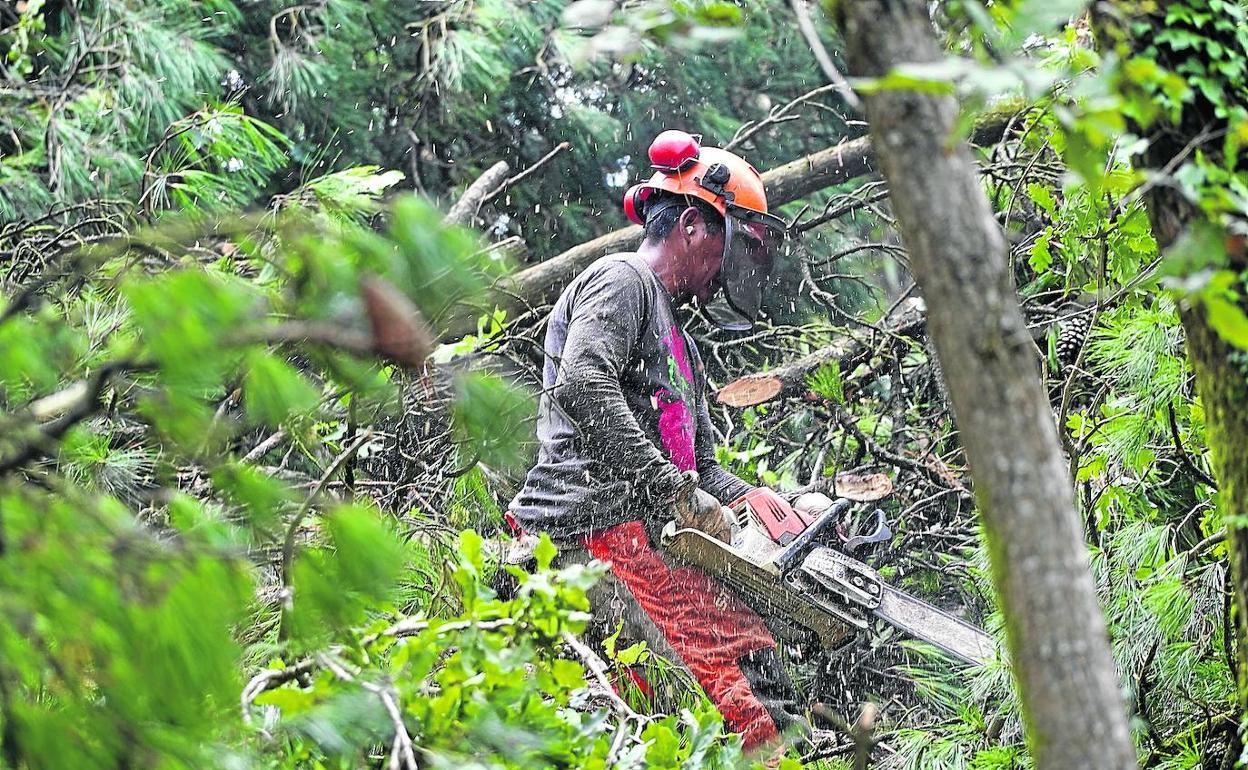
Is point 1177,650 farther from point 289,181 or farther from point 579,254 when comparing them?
point 289,181

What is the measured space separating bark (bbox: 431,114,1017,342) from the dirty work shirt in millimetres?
864

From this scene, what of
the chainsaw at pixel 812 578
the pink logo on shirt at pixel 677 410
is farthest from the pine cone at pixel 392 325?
the pink logo on shirt at pixel 677 410

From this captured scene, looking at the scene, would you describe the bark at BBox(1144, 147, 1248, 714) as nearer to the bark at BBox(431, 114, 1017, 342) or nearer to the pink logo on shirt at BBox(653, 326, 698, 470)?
the pink logo on shirt at BBox(653, 326, 698, 470)

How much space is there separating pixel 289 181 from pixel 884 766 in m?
4.73

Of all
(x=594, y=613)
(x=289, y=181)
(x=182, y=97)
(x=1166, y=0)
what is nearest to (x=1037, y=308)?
(x=594, y=613)

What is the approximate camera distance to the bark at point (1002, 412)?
110cm

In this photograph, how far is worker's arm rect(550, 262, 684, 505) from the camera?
3537 mm

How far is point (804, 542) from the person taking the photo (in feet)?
11.1

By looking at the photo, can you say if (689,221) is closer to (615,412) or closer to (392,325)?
(615,412)

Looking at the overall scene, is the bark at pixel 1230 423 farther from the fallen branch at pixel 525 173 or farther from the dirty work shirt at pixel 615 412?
the fallen branch at pixel 525 173

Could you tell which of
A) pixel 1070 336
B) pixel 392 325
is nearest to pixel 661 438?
pixel 1070 336

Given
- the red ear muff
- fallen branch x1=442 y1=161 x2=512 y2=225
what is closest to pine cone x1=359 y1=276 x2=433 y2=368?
the red ear muff

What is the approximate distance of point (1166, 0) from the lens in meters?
1.61

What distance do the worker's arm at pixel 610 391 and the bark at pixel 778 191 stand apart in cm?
94
